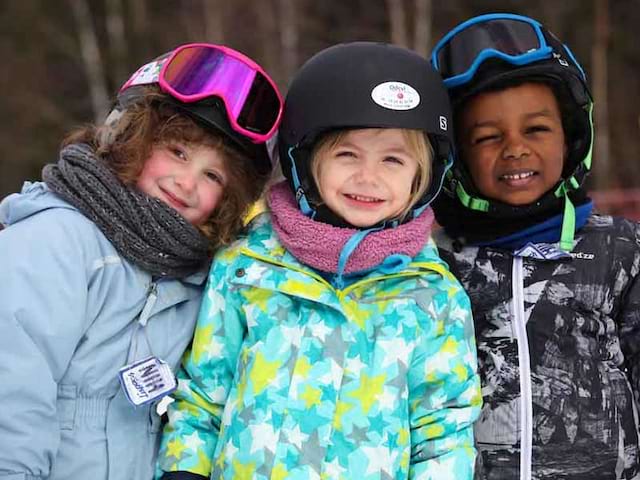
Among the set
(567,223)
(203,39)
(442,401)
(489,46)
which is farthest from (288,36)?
(442,401)

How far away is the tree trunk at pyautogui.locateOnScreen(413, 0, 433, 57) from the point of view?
13391 millimetres

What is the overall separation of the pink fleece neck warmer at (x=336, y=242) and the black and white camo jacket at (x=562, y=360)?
0.40 metres

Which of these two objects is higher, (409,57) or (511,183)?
(409,57)

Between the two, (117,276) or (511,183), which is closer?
(117,276)

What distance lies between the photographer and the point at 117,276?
2145mm

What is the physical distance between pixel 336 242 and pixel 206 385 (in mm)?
582

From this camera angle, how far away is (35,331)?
191 cm

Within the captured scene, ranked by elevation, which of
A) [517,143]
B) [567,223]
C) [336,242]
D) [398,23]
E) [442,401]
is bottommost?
[442,401]

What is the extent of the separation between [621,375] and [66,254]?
180 cm

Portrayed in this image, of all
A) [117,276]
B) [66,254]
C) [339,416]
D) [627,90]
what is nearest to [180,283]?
[117,276]

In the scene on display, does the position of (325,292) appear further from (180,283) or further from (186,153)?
(186,153)

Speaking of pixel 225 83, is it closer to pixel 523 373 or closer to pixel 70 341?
pixel 70 341

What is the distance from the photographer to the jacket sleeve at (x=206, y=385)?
84.0 inches

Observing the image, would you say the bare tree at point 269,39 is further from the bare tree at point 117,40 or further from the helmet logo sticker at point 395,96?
the helmet logo sticker at point 395,96
